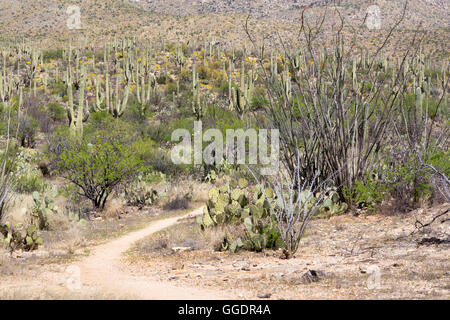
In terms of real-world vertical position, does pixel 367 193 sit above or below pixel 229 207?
above

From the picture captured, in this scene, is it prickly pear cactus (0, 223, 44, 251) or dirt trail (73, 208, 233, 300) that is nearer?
dirt trail (73, 208, 233, 300)

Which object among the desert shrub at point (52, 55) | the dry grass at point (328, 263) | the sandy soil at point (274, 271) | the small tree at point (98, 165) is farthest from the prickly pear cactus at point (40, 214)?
the desert shrub at point (52, 55)

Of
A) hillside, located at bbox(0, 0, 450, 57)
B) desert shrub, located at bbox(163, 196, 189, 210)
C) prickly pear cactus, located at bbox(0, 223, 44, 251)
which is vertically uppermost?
hillside, located at bbox(0, 0, 450, 57)

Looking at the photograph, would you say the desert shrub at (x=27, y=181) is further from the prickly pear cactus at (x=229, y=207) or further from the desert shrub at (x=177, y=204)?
the prickly pear cactus at (x=229, y=207)

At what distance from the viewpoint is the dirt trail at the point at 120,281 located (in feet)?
17.8

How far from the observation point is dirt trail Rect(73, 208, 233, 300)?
5.43m

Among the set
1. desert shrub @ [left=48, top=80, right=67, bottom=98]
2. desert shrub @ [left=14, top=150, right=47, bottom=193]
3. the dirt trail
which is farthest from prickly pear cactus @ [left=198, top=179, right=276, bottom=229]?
desert shrub @ [left=48, top=80, right=67, bottom=98]

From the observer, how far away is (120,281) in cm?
643

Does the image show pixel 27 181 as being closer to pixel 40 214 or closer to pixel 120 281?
pixel 40 214

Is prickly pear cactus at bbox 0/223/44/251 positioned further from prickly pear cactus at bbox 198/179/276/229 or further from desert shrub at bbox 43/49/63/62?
desert shrub at bbox 43/49/63/62

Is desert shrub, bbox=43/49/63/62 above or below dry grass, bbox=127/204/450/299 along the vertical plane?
above

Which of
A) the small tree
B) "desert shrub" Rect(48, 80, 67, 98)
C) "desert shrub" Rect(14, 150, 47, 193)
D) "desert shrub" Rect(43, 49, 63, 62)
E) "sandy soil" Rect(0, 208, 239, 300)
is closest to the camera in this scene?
"sandy soil" Rect(0, 208, 239, 300)

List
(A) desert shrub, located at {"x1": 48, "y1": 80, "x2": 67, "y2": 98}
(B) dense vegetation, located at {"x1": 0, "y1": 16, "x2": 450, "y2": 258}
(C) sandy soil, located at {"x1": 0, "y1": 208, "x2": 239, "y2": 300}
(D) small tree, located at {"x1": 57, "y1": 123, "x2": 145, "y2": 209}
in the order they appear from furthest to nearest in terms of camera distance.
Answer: (A) desert shrub, located at {"x1": 48, "y1": 80, "x2": 67, "y2": 98} < (D) small tree, located at {"x1": 57, "y1": 123, "x2": 145, "y2": 209} < (B) dense vegetation, located at {"x1": 0, "y1": 16, "x2": 450, "y2": 258} < (C) sandy soil, located at {"x1": 0, "y1": 208, "x2": 239, "y2": 300}

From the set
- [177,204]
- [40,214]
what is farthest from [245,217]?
[177,204]
